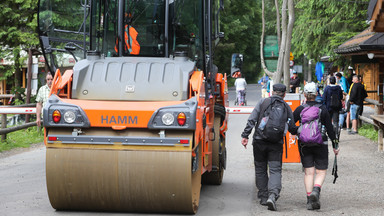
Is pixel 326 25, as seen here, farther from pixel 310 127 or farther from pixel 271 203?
pixel 271 203

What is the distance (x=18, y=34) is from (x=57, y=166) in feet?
62.7

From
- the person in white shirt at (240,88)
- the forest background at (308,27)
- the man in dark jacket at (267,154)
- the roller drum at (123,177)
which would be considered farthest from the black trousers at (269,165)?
the person in white shirt at (240,88)

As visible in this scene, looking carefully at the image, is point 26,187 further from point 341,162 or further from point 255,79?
point 255,79

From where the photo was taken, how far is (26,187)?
10.7 meters

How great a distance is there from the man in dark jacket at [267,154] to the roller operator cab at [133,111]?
2.13 ft

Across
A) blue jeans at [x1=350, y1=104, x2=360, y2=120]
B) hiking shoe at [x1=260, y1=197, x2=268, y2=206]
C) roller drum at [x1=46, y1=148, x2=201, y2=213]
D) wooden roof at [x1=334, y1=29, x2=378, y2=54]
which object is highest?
wooden roof at [x1=334, y1=29, x2=378, y2=54]

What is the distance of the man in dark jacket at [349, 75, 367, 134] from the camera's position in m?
20.4

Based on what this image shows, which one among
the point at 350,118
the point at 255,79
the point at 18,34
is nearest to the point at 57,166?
the point at 350,118

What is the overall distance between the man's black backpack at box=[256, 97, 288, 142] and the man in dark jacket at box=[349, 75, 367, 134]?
1162 cm

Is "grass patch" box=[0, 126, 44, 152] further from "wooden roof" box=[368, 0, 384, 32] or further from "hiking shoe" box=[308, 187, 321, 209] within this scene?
"hiking shoe" box=[308, 187, 321, 209]

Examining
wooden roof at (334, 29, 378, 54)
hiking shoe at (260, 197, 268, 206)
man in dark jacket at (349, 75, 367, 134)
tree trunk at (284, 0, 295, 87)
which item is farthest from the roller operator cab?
wooden roof at (334, 29, 378, 54)

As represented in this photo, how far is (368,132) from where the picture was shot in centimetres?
2055

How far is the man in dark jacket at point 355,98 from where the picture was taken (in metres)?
20.4

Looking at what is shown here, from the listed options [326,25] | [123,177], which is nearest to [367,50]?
[326,25]
